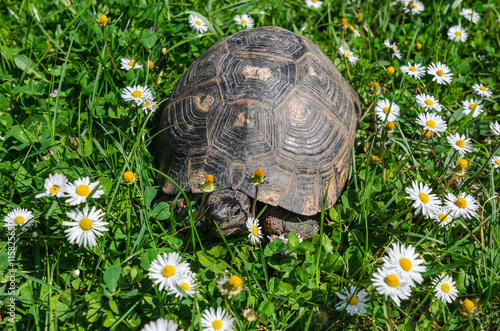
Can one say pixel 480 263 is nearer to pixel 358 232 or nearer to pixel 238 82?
pixel 358 232

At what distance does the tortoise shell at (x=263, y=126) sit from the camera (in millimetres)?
2930

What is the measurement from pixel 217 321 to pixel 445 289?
1.60 meters

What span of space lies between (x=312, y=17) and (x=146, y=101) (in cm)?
280

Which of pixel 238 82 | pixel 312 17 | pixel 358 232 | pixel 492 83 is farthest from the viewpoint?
pixel 312 17

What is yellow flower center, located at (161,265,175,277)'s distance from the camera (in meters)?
2.19

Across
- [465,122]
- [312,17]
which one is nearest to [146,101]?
[312,17]

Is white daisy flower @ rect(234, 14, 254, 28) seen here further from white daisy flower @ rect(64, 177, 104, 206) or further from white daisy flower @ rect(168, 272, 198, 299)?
white daisy flower @ rect(168, 272, 198, 299)

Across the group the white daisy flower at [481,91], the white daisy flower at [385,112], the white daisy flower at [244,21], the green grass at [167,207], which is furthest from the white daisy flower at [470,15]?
the white daisy flower at [244,21]

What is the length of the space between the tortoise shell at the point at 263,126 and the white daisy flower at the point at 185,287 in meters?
0.76

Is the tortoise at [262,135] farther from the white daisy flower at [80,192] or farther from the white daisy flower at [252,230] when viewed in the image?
the white daisy flower at [80,192]

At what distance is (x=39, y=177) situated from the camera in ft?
9.64

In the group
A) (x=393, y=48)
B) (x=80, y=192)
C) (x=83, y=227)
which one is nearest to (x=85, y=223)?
(x=83, y=227)

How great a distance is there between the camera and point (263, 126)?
298 cm

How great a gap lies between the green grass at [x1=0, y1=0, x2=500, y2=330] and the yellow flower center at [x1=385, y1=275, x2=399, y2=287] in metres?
0.39
